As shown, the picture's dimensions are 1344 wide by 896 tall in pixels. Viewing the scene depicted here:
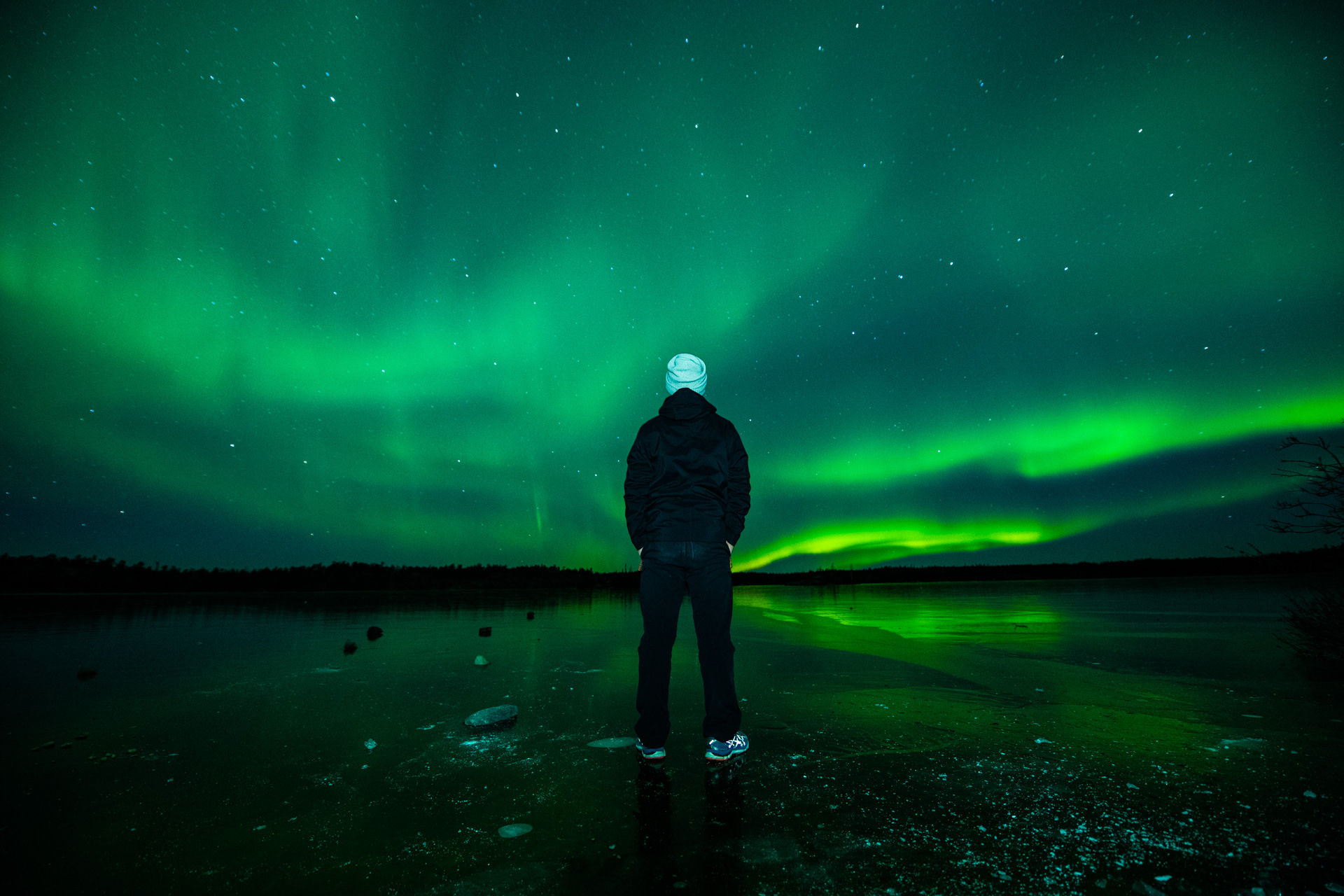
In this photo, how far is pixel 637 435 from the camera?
156 inches

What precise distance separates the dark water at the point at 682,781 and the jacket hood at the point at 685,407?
7.56ft

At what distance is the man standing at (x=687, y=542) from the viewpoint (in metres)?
3.45

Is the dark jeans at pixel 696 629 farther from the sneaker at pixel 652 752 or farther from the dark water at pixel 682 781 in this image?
the dark water at pixel 682 781

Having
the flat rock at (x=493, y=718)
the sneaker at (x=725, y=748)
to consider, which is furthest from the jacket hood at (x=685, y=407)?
the flat rock at (x=493, y=718)

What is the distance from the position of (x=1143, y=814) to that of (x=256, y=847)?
158 inches

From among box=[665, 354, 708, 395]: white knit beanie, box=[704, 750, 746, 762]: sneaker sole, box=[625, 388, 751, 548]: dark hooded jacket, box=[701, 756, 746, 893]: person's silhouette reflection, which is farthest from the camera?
box=[665, 354, 708, 395]: white knit beanie

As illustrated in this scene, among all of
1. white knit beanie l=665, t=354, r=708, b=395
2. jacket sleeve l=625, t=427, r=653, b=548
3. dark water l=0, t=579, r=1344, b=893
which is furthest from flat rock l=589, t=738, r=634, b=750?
white knit beanie l=665, t=354, r=708, b=395

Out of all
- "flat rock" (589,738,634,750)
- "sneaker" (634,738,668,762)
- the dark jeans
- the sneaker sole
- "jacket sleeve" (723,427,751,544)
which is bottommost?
"flat rock" (589,738,634,750)

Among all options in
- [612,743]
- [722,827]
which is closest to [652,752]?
[612,743]

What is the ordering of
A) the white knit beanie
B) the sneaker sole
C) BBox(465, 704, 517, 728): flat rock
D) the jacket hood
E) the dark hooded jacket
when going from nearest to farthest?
1. the sneaker sole
2. the dark hooded jacket
3. the jacket hood
4. the white knit beanie
5. BBox(465, 704, 517, 728): flat rock

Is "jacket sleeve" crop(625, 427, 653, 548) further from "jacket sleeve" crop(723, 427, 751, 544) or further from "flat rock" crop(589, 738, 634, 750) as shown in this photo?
"flat rock" crop(589, 738, 634, 750)

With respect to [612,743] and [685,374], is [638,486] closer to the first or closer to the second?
[685,374]

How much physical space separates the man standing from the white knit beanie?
2.3 inches

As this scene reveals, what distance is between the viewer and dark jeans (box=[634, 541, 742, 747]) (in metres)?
3.43
